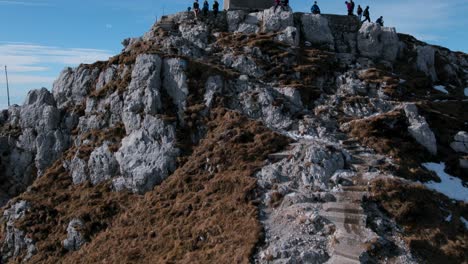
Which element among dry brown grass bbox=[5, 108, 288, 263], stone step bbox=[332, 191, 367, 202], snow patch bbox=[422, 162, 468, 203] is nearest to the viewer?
stone step bbox=[332, 191, 367, 202]

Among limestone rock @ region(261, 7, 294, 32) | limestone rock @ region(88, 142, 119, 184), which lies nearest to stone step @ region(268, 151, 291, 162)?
limestone rock @ region(88, 142, 119, 184)

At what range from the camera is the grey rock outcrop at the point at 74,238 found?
3531 cm

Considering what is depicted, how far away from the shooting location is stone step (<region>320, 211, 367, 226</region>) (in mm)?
26906

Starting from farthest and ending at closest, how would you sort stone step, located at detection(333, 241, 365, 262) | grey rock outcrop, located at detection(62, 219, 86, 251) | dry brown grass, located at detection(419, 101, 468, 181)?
dry brown grass, located at detection(419, 101, 468, 181), grey rock outcrop, located at detection(62, 219, 86, 251), stone step, located at detection(333, 241, 365, 262)

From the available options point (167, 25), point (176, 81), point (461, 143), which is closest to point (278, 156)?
point (176, 81)

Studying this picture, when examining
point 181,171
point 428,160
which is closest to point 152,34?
point 181,171

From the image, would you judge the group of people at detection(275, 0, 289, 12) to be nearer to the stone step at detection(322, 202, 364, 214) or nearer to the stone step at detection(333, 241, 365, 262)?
the stone step at detection(322, 202, 364, 214)

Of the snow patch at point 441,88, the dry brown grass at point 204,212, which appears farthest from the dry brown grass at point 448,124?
the dry brown grass at point 204,212

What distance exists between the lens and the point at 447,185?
32906 mm

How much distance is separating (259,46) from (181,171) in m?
19.2

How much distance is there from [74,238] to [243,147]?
596 inches

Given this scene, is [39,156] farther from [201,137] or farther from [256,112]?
[256,112]

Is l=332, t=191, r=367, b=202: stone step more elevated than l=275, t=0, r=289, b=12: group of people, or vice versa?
l=275, t=0, r=289, b=12: group of people

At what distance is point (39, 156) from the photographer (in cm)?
4656
